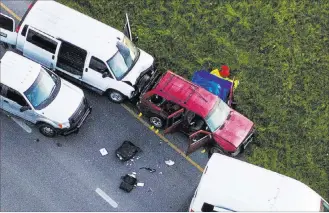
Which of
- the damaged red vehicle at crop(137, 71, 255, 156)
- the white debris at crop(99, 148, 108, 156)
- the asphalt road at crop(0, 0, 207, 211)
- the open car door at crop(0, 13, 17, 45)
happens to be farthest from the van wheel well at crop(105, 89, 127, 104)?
the open car door at crop(0, 13, 17, 45)

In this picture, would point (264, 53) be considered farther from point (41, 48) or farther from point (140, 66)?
point (41, 48)

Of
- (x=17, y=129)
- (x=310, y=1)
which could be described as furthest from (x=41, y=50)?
(x=310, y=1)

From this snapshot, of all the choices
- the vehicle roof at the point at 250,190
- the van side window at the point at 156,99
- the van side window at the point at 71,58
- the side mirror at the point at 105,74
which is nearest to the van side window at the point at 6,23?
the van side window at the point at 71,58

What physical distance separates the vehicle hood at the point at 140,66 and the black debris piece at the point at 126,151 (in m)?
2.03

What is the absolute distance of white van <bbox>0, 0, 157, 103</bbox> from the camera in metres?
16.3

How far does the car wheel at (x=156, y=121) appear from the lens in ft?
53.8

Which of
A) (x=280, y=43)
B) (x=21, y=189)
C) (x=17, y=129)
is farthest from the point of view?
(x=280, y=43)

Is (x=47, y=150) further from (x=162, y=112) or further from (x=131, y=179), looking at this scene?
(x=162, y=112)

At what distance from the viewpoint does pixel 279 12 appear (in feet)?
66.1

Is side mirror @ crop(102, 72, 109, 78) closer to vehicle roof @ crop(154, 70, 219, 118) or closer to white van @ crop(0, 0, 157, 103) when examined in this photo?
white van @ crop(0, 0, 157, 103)

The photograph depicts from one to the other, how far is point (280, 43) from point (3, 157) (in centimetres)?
1073

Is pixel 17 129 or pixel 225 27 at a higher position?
pixel 225 27

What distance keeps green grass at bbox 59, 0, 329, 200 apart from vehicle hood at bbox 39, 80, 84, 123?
361cm

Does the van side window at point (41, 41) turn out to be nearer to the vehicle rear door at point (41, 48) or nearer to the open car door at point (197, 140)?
the vehicle rear door at point (41, 48)
